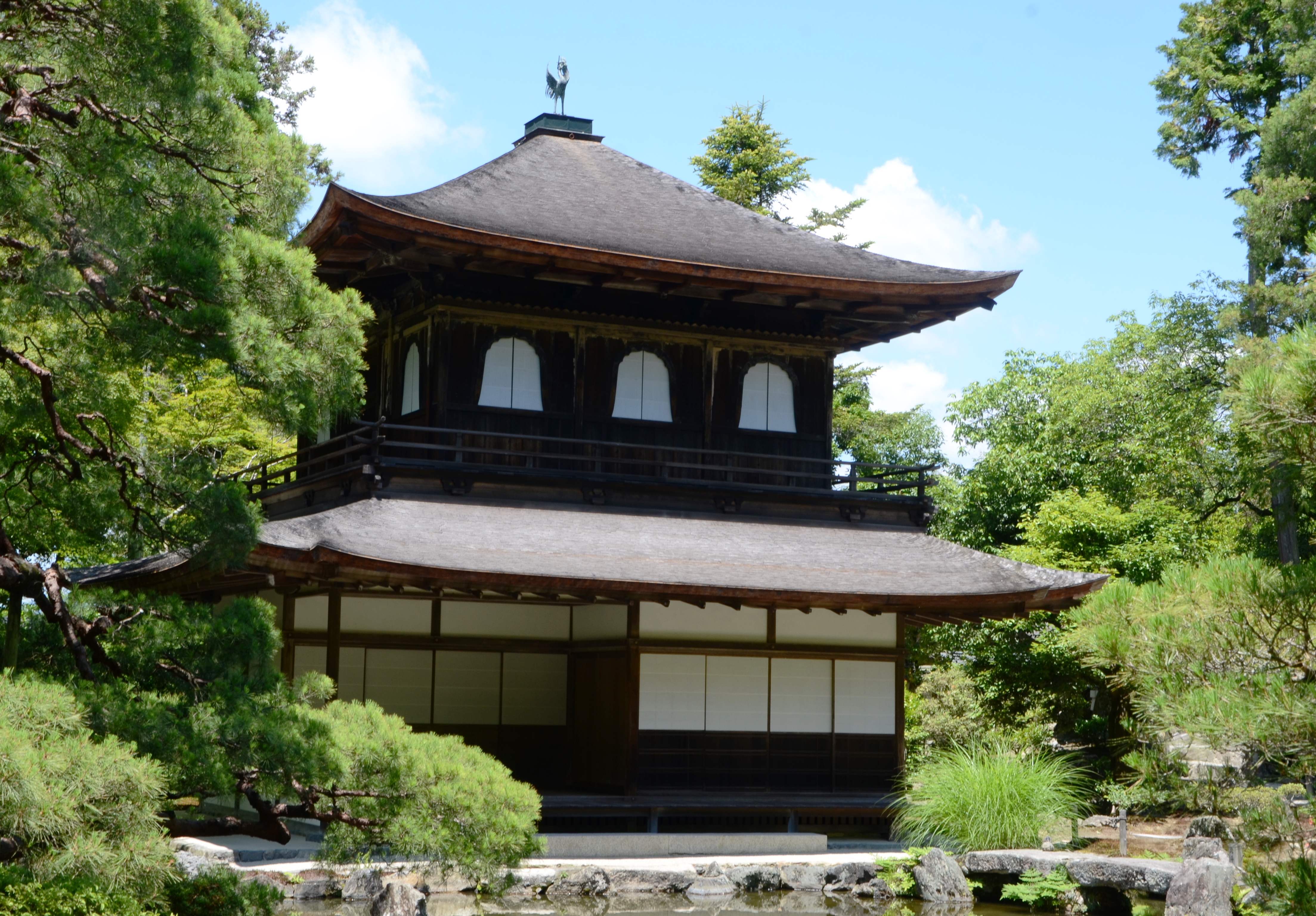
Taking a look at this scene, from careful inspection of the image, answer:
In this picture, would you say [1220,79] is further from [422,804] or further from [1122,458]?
[422,804]

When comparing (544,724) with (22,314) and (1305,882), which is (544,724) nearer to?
→ (22,314)

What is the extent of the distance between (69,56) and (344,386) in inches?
90.9

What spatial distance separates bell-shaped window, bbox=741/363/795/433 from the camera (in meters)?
17.3

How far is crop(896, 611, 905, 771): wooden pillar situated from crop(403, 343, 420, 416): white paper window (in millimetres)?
6385

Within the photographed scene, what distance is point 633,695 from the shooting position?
47.0ft

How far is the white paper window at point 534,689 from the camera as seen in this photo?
16.0 meters

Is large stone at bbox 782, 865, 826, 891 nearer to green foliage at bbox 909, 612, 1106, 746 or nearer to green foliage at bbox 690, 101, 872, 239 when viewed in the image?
green foliage at bbox 909, 612, 1106, 746

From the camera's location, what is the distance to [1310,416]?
5.43m

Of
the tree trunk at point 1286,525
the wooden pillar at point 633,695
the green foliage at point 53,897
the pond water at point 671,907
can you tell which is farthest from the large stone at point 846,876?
the tree trunk at point 1286,525

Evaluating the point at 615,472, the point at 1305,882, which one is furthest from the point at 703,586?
the point at 1305,882

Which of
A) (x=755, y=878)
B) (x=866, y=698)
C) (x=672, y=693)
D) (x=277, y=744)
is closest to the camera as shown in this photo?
(x=277, y=744)

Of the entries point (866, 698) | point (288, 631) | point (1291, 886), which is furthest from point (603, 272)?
point (1291, 886)

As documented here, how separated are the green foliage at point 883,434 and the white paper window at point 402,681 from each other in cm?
1818

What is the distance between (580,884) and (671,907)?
33.4 inches
